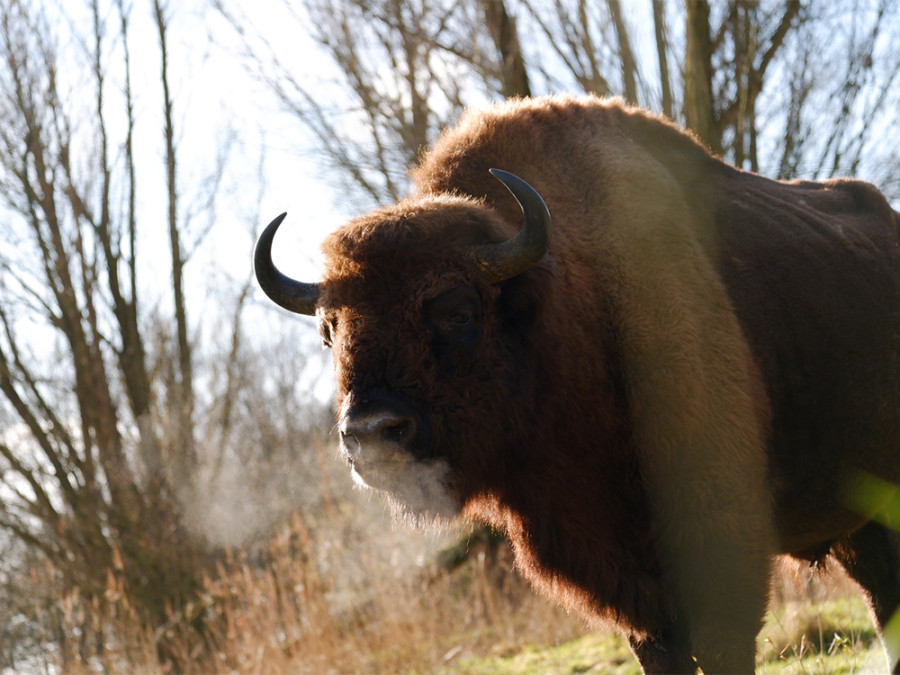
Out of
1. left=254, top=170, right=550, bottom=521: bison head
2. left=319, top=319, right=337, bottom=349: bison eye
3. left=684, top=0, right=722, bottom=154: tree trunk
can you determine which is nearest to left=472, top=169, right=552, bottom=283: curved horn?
left=254, top=170, right=550, bottom=521: bison head

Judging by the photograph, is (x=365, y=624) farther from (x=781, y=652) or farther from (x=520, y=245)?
(x=520, y=245)

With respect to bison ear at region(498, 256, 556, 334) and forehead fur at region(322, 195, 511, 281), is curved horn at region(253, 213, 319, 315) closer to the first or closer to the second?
forehead fur at region(322, 195, 511, 281)

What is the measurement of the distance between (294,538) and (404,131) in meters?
6.15

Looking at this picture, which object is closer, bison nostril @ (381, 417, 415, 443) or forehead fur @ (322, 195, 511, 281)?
bison nostril @ (381, 417, 415, 443)

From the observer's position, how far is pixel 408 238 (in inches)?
124

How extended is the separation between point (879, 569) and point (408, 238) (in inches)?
127

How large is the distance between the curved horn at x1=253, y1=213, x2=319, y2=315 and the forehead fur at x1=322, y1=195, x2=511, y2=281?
9.6 inches

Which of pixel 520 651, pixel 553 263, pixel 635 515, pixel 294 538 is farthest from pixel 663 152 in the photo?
pixel 294 538

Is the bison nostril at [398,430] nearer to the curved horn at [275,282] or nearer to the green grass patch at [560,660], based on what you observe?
the curved horn at [275,282]

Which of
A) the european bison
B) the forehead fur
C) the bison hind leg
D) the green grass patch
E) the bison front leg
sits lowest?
the green grass patch

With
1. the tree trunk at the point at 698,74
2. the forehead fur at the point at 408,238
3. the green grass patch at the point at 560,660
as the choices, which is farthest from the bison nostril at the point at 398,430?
the tree trunk at the point at 698,74

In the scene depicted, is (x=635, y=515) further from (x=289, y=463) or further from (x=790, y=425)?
(x=289, y=463)

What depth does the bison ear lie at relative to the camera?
323 centimetres

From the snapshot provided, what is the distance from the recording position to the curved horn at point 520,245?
3.11 metres
